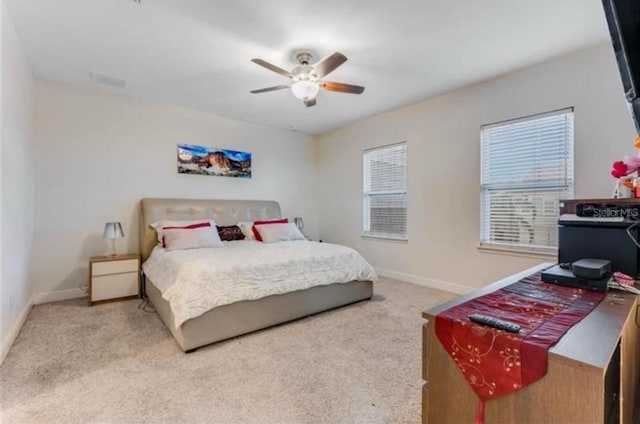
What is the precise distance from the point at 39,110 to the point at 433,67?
4482mm

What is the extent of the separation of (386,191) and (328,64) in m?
2.62

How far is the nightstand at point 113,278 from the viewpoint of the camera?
343 centimetres

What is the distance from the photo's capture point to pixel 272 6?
7.30 ft

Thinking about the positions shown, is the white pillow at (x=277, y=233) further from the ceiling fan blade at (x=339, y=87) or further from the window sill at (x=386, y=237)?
the ceiling fan blade at (x=339, y=87)

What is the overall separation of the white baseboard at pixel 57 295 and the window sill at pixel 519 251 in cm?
494

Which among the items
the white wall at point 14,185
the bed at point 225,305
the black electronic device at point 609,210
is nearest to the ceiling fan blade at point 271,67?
the white wall at point 14,185

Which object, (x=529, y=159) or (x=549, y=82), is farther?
(x=529, y=159)

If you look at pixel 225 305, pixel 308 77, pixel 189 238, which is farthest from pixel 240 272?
pixel 308 77

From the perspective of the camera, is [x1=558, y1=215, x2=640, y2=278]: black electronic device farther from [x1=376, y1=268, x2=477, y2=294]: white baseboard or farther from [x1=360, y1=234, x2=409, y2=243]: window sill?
[x1=360, y1=234, x2=409, y2=243]: window sill

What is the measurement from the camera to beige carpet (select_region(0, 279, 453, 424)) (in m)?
1.67

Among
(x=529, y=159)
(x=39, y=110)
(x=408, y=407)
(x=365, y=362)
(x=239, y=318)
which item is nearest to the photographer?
(x=408, y=407)

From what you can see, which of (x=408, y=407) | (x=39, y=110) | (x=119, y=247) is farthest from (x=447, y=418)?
(x=39, y=110)

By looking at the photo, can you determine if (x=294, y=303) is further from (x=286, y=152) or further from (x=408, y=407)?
(x=286, y=152)

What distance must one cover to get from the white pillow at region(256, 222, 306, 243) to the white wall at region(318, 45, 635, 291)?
135 centimetres
